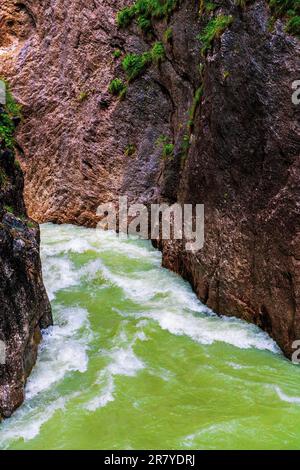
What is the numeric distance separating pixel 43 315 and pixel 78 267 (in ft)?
10.5

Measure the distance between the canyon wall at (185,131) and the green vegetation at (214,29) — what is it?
9 centimetres

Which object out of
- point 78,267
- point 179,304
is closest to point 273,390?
point 179,304

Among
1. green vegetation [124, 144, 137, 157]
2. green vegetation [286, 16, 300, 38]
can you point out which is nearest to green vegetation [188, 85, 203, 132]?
green vegetation [286, 16, 300, 38]

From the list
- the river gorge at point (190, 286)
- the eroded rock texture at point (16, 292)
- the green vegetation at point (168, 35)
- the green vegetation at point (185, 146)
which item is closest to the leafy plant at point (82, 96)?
the river gorge at point (190, 286)

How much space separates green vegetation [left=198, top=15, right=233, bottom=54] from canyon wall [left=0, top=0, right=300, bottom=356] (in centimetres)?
9

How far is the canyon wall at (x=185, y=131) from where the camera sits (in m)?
6.29

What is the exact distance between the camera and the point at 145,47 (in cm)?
1482

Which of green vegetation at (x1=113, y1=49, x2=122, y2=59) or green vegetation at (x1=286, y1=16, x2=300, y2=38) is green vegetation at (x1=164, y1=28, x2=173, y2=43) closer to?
green vegetation at (x1=113, y1=49, x2=122, y2=59)

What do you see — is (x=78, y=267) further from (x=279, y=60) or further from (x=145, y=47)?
(x=145, y=47)

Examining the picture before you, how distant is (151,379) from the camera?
17.7 feet

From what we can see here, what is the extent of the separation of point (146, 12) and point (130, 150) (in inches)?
170

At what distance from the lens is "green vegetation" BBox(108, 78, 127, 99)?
14949 millimetres

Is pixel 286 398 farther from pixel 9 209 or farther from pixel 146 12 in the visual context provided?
pixel 146 12

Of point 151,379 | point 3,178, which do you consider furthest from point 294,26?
point 151,379
